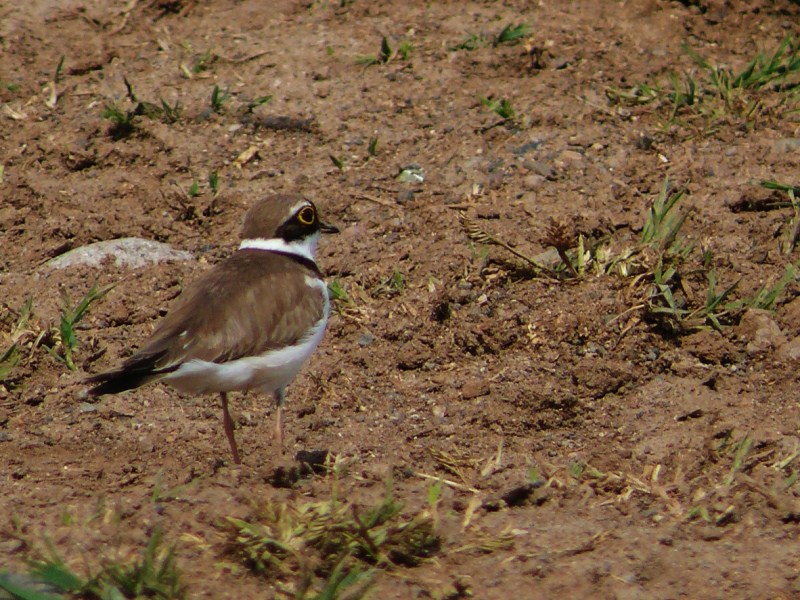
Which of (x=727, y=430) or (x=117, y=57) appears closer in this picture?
(x=727, y=430)

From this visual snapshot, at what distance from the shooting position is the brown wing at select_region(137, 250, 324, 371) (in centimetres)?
559

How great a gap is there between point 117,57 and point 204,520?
5.13 meters

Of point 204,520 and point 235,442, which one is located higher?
point 204,520

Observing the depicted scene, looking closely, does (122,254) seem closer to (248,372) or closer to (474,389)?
(248,372)

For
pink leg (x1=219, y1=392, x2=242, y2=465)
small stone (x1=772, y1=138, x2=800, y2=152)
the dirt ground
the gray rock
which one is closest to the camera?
the dirt ground

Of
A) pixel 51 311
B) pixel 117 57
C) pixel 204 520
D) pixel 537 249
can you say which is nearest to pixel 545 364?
pixel 537 249

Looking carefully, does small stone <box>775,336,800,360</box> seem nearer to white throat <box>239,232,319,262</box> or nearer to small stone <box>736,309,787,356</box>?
small stone <box>736,309,787,356</box>

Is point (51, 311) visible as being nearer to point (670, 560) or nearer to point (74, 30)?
point (74, 30)

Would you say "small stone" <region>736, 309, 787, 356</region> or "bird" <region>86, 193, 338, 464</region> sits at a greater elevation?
"bird" <region>86, 193, 338, 464</region>

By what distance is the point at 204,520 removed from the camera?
4738 millimetres

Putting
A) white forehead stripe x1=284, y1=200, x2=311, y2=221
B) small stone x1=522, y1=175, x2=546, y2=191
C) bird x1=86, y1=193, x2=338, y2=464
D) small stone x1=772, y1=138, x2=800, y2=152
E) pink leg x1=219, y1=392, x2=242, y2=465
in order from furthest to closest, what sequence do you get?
small stone x1=772, y1=138, x2=800, y2=152, small stone x1=522, y1=175, x2=546, y2=191, white forehead stripe x1=284, y1=200, x2=311, y2=221, pink leg x1=219, y1=392, x2=242, y2=465, bird x1=86, y1=193, x2=338, y2=464

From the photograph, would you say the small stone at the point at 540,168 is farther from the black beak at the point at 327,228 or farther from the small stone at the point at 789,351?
the small stone at the point at 789,351

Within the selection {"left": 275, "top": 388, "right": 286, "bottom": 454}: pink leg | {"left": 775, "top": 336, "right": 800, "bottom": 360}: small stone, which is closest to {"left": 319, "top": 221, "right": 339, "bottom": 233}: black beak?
{"left": 275, "top": 388, "right": 286, "bottom": 454}: pink leg

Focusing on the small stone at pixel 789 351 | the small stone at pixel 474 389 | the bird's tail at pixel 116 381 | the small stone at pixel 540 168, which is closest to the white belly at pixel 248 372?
the bird's tail at pixel 116 381
